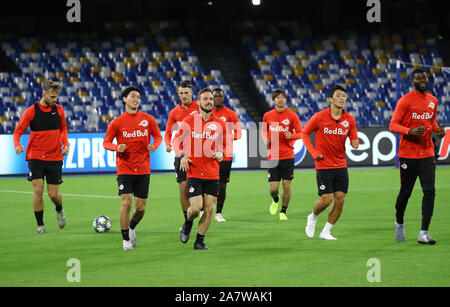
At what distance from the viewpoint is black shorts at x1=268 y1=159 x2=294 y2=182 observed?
47.7ft

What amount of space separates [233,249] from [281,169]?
4217mm

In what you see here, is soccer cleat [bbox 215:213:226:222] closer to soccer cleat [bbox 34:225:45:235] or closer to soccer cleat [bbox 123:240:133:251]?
soccer cleat [bbox 34:225:45:235]

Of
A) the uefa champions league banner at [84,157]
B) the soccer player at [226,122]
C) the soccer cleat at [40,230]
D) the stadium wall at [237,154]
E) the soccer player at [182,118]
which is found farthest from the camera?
the stadium wall at [237,154]

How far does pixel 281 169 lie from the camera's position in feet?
47.9

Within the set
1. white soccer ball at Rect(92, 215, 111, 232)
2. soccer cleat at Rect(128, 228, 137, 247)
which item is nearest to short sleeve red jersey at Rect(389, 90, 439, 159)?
soccer cleat at Rect(128, 228, 137, 247)

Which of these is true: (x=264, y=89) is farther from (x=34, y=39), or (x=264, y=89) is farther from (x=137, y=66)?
(x=34, y=39)

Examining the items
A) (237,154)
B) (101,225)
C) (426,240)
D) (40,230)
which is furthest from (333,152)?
(237,154)

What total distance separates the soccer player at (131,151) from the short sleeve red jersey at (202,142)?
57 cm

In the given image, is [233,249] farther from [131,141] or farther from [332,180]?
[131,141]

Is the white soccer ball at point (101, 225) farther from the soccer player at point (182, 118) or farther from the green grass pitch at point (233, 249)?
the soccer player at point (182, 118)

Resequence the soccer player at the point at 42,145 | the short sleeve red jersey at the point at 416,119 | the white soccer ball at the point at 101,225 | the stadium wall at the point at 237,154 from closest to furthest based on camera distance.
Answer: the short sleeve red jersey at the point at 416,119 → the white soccer ball at the point at 101,225 → the soccer player at the point at 42,145 → the stadium wall at the point at 237,154

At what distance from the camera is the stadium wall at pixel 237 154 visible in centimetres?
2472

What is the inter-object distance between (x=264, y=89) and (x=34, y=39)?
10.6 metres

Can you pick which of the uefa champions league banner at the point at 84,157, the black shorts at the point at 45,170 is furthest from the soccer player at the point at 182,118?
the uefa champions league banner at the point at 84,157
